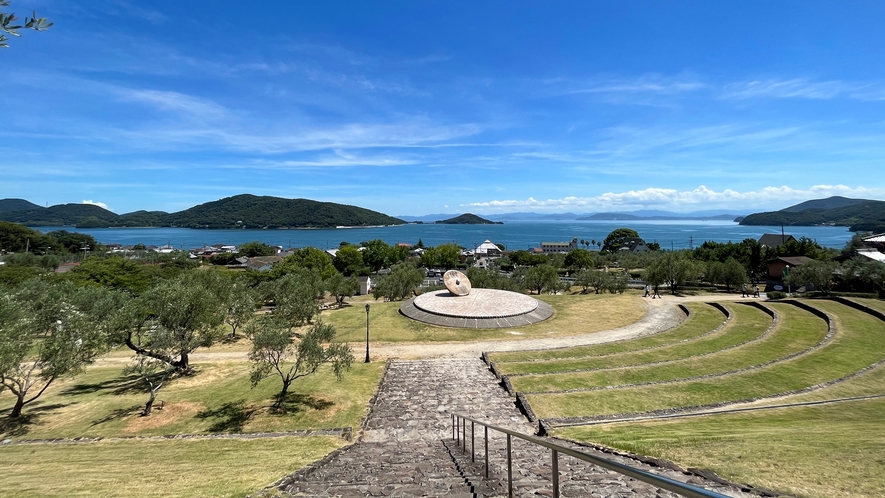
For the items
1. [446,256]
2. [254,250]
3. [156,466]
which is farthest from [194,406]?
[254,250]

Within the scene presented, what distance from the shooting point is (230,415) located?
16.5 metres

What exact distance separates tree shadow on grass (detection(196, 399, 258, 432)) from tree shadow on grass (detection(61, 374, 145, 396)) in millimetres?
5975

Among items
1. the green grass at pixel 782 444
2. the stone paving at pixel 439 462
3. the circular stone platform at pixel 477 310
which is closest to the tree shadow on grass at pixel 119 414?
the stone paving at pixel 439 462

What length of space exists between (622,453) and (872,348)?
890 inches

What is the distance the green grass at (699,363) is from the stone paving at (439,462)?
3350 millimetres

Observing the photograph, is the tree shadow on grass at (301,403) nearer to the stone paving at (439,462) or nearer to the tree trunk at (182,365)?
the stone paving at (439,462)

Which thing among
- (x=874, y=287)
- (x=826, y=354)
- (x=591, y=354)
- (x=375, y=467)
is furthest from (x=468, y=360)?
(x=874, y=287)

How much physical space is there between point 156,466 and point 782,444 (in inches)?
690

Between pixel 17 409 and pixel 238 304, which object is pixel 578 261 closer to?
pixel 238 304

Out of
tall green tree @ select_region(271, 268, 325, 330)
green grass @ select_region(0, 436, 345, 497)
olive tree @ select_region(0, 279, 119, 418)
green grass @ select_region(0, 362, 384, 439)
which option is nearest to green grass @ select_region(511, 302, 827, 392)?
green grass @ select_region(0, 362, 384, 439)

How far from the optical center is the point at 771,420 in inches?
Result: 533

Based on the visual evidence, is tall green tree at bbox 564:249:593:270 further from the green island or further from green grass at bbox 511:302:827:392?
green grass at bbox 511:302:827:392

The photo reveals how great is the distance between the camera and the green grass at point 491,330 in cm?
2903

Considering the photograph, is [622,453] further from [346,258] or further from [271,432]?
[346,258]
